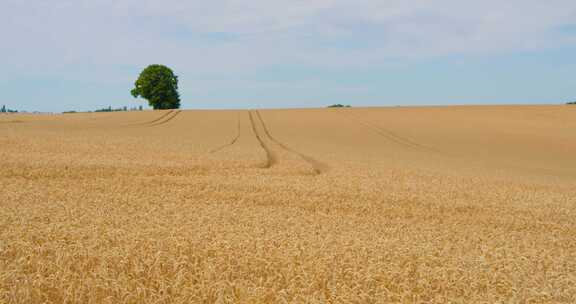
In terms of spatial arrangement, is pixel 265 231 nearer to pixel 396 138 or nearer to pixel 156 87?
pixel 396 138

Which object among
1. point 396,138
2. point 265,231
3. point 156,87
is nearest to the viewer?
point 265,231

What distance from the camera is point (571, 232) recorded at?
7.47 m

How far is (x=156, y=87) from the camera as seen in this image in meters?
63.7

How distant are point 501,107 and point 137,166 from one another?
4382 centimetres

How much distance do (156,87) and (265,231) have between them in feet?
201

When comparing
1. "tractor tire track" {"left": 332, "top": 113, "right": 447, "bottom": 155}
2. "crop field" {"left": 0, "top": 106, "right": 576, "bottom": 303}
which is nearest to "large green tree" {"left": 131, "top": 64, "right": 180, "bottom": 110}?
"tractor tire track" {"left": 332, "top": 113, "right": 447, "bottom": 155}

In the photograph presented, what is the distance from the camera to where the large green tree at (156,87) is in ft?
209

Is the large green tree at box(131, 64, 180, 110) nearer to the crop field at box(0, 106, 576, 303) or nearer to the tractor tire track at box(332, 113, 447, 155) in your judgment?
the tractor tire track at box(332, 113, 447, 155)

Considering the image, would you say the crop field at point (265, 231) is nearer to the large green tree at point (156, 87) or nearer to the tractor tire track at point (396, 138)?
the tractor tire track at point (396, 138)

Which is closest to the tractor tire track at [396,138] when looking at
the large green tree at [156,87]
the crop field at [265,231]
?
the crop field at [265,231]

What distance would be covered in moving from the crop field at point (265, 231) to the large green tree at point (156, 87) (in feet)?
161

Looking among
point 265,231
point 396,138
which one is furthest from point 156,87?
point 265,231

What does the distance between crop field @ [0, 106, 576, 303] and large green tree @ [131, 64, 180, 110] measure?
49037 mm

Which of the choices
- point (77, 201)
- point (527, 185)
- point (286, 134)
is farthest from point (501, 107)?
point (77, 201)
